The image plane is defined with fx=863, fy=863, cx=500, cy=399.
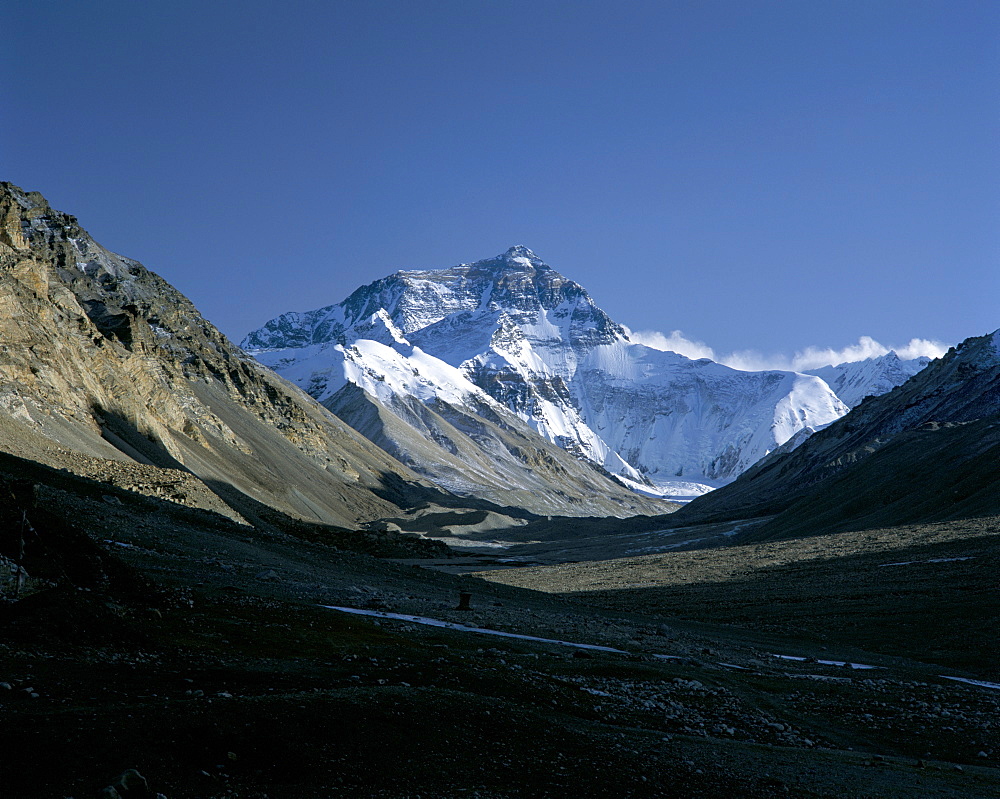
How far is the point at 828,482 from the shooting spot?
129m

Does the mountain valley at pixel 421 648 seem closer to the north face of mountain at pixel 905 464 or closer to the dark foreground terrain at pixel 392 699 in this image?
the dark foreground terrain at pixel 392 699

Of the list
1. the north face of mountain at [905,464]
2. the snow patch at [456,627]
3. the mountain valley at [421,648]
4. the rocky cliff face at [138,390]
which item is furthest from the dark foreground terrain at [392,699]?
the north face of mountain at [905,464]

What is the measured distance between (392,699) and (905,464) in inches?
4432

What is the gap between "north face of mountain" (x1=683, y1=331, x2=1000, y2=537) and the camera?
94188 millimetres

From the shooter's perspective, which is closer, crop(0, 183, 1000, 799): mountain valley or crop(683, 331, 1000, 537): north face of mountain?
crop(0, 183, 1000, 799): mountain valley

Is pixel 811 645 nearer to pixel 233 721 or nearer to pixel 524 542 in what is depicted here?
pixel 233 721

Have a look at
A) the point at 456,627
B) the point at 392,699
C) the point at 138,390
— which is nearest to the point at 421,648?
the point at 456,627

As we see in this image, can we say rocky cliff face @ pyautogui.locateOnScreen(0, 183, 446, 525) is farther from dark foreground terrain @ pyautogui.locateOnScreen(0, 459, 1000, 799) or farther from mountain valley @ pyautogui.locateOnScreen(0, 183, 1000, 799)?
dark foreground terrain @ pyautogui.locateOnScreen(0, 459, 1000, 799)

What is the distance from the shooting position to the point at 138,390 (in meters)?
105

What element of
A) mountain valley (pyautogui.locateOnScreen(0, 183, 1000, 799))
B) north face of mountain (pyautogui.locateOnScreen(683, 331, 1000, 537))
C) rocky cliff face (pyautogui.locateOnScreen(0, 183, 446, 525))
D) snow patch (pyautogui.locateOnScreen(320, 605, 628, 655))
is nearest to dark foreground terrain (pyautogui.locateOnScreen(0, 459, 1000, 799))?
mountain valley (pyautogui.locateOnScreen(0, 183, 1000, 799))

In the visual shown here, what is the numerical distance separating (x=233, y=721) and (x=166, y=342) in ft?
532

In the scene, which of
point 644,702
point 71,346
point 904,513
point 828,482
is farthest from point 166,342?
point 644,702

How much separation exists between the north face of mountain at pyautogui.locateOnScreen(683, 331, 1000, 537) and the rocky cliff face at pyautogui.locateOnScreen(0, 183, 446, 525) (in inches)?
2660

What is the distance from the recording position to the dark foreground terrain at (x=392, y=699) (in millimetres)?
11594
